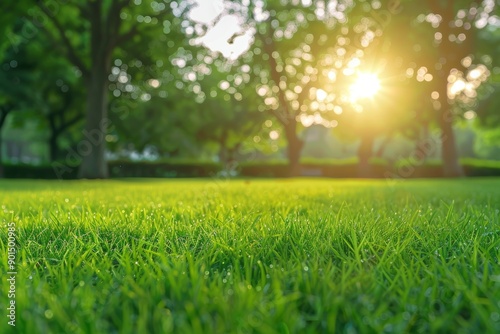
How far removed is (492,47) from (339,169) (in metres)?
14.5

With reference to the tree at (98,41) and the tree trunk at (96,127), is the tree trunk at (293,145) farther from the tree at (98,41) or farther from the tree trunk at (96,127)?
the tree trunk at (96,127)

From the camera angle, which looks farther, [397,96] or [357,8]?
[397,96]

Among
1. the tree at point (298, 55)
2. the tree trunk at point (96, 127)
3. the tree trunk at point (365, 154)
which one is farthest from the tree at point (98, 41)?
the tree trunk at point (365, 154)

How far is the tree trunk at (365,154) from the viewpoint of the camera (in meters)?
34.4

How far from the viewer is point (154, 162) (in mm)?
36969

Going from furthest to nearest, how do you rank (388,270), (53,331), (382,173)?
(382,173)
(388,270)
(53,331)

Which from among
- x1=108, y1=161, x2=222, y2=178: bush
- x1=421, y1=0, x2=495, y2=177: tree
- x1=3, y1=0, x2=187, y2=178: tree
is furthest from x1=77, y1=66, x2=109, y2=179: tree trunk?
x1=421, y1=0, x2=495, y2=177: tree

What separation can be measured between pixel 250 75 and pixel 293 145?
6152 mm

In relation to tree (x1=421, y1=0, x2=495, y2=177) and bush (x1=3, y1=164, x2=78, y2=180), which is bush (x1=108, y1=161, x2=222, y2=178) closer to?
bush (x1=3, y1=164, x2=78, y2=180)

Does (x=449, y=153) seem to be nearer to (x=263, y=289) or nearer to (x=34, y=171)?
(x=34, y=171)

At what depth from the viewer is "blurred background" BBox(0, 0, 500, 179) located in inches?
834

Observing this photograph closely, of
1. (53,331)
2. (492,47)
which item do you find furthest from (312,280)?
(492,47)

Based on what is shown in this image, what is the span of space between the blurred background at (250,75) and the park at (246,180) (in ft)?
0.48

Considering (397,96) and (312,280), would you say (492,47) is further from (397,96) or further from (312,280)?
(312,280)
